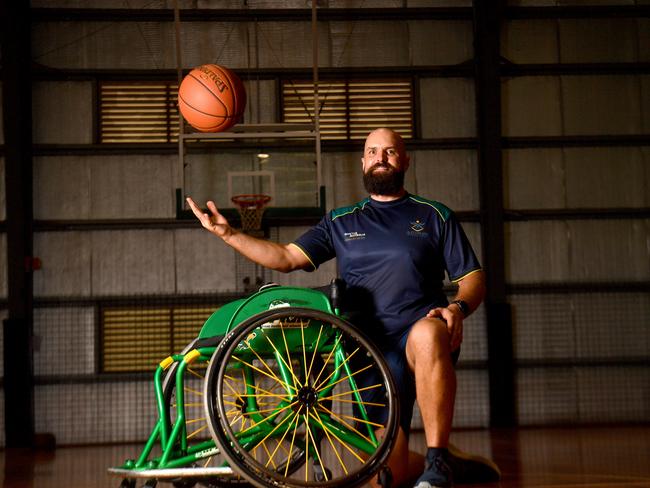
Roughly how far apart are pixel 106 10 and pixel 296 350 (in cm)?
529

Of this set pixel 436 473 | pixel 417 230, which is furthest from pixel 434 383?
pixel 417 230

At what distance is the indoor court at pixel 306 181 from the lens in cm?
676

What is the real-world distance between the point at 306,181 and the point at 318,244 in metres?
3.55

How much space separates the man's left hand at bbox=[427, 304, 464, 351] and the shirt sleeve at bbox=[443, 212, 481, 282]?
12.2 inches

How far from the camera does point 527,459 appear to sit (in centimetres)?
495

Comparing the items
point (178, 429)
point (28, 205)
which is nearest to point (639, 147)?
point (28, 205)

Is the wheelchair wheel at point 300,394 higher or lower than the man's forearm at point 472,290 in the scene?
lower

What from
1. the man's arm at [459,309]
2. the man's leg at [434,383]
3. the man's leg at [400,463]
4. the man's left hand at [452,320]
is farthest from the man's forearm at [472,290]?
the man's leg at [400,463]

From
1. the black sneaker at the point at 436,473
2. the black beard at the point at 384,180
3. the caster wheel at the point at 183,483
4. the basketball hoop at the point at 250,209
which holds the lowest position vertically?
the caster wheel at the point at 183,483

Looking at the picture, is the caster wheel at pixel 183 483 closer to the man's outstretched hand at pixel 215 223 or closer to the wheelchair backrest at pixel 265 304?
the wheelchair backrest at pixel 265 304

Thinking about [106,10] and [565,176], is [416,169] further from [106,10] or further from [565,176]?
[106,10]

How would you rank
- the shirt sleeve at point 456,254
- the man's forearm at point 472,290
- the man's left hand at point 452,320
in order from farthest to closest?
the shirt sleeve at point 456,254 → the man's forearm at point 472,290 → the man's left hand at point 452,320

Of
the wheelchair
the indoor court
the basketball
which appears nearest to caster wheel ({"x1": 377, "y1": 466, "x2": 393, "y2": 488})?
the wheelchair

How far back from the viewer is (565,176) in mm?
7250
